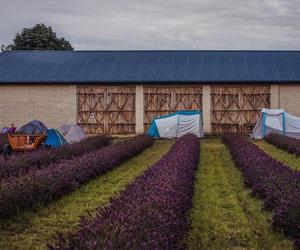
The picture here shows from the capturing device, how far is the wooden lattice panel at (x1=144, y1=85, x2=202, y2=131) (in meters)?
34.5

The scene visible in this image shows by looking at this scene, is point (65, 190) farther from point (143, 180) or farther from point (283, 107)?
point (283, 107)

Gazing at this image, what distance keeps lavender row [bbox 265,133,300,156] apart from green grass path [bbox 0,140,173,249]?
29.0ft

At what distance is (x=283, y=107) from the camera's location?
114ft

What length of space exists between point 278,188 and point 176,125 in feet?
73.4

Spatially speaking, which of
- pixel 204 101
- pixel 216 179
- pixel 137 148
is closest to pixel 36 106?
pixel 204 101

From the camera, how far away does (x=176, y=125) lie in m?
31.6

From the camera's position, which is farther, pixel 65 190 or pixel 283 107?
pixel 283 107

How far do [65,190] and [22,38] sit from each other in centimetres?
4371

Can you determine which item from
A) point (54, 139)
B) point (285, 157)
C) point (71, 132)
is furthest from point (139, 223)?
point (71, 132)

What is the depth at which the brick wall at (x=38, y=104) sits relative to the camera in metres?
35.0

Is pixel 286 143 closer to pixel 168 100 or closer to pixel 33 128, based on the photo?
pixel 33 128

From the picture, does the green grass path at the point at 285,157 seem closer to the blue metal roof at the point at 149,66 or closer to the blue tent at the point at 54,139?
the blue tent at the point at 54,139

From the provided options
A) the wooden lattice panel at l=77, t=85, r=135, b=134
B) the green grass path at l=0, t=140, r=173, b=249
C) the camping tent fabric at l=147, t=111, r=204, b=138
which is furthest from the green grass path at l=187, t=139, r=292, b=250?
the wooden lattice panel at l=77, t=85, r=135, b=134

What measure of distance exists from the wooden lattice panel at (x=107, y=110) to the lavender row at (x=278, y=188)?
20628 mm
